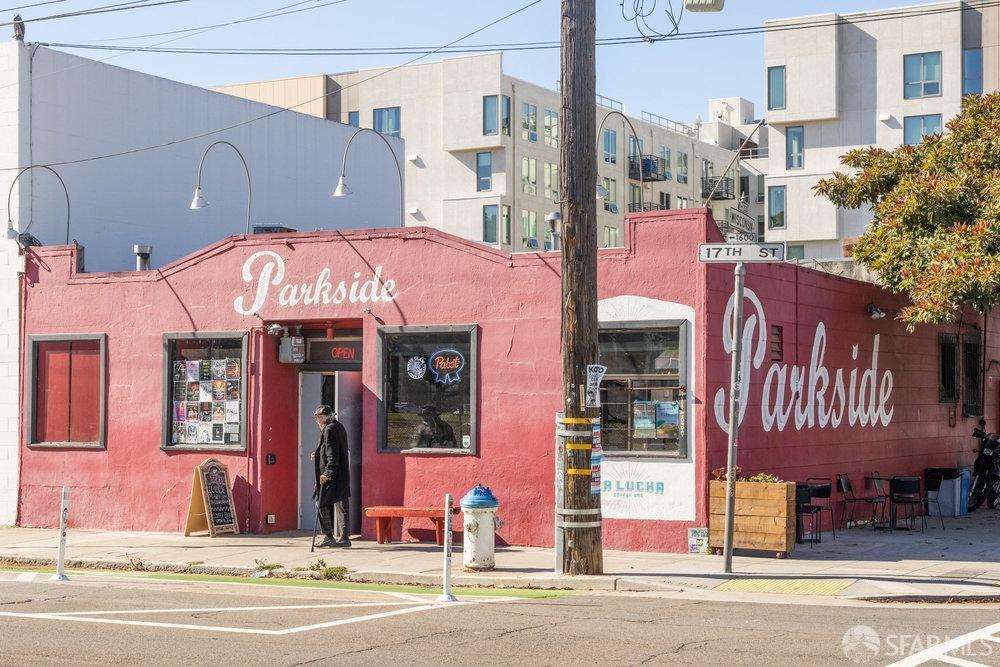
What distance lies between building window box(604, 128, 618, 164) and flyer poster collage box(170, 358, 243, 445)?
5212cm

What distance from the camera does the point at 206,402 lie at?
19891 millimetres

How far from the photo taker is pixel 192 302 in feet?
65.8

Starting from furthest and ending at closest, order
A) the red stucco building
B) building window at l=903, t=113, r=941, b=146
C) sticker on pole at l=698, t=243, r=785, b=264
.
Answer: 1. building window at l=903, t=113, r=941, b=146
2. the red stucco building
3. sticker on pole at l=698, t=243, r=785, b=264

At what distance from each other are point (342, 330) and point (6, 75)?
25.9 ft

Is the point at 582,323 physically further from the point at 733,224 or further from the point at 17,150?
the point at 17,150

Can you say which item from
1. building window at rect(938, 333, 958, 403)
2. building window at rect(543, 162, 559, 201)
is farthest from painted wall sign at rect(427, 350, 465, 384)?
building window at rect(543, 162, 559, 201)

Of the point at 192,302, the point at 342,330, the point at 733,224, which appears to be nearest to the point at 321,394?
the point at 342,330

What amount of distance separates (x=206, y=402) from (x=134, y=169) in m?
6.61

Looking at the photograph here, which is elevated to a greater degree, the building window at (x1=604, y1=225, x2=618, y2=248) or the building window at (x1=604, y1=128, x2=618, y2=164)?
the building window at (x1=604, y1=128, x2=618, y2=164)

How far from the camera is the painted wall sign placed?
59.5 ft

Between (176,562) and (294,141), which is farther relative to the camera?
(294,141)

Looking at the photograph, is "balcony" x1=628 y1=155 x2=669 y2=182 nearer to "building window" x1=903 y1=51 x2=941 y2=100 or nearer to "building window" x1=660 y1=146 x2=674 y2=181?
"building window" x1=660 y1=146 x2=674 y2=181

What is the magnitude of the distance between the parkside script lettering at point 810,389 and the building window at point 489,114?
147 feet

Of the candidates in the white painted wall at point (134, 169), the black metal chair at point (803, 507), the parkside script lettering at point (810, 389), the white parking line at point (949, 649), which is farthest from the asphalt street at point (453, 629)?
the white painted wall at point (134, 169)
